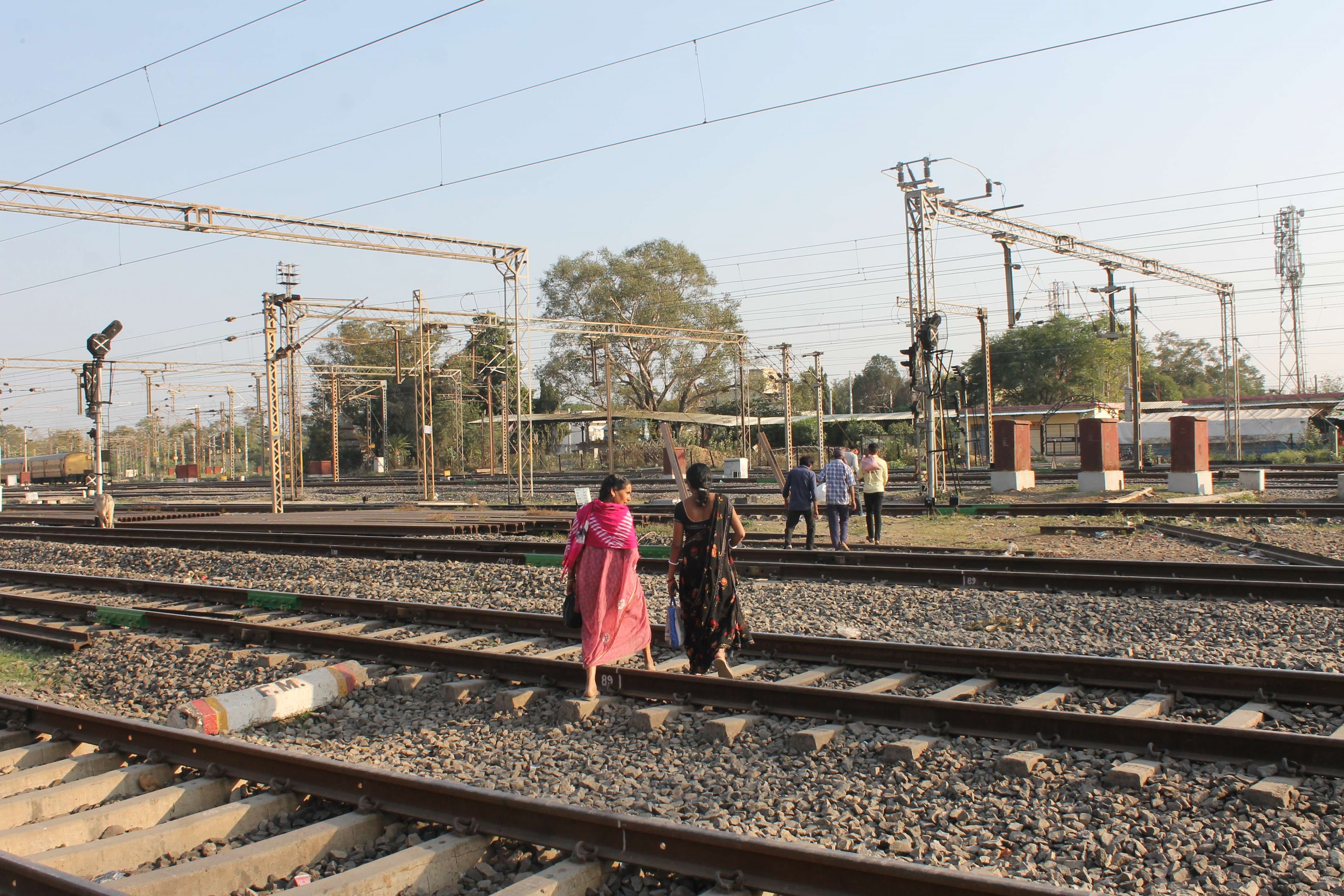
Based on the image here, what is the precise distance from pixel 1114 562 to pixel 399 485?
3645 cm

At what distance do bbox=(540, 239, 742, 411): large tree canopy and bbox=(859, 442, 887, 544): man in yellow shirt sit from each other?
5308 cm

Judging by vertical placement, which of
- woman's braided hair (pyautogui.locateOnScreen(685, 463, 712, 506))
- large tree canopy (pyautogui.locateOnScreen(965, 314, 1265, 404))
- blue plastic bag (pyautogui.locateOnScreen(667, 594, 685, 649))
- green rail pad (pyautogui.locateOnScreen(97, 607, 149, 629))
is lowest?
green rail pad (pyautogui.locateOnScreen(97, 607, 149, 629))

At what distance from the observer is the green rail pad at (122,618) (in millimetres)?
10711

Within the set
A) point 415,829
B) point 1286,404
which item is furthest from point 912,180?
point 1286,404

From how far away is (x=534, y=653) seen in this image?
8.56 metres

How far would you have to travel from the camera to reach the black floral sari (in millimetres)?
6867

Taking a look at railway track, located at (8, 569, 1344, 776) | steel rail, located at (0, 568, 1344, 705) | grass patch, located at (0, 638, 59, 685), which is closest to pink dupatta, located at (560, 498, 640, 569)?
railway track, located at (8, 569, 1344, 776)

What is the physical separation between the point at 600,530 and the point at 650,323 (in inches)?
2540

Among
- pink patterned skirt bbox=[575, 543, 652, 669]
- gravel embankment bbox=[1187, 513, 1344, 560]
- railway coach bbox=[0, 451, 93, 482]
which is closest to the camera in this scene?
pink patterned skirt bbox=[575, 543, 652, 669]

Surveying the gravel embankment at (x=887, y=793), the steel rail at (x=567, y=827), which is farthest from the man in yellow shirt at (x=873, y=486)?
the steel rail at (x=567, y=827)

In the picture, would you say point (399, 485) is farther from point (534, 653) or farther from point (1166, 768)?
point (1166, 768)

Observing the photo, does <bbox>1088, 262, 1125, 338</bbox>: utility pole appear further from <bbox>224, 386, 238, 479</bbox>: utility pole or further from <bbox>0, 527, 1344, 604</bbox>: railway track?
<bbox>224, 386, 238, 479</bbox>: utility pole

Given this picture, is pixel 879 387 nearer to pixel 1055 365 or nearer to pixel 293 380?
pixel 1055 365

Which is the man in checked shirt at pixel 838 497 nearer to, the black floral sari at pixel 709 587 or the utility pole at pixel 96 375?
the black floral sari at pixel 709 587
